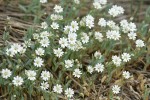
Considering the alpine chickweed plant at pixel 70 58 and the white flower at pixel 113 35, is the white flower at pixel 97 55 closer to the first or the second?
the alpine chickweed plant at pixel 70 58

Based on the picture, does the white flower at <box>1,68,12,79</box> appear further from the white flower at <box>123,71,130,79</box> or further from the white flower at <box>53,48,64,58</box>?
the white flower at <box>123,71,130,79</box>

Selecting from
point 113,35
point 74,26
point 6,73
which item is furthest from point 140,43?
point 6,73

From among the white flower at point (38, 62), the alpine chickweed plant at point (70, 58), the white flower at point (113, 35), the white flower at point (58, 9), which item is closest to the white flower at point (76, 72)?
the alpine chickweed plant at point (70, 58)

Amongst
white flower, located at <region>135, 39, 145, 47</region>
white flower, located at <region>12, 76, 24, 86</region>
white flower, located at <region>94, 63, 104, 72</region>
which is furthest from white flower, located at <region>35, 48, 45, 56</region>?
white flower, located at <region>135, 39, 145, 47</region>

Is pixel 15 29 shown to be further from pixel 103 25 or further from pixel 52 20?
pixel 103 25

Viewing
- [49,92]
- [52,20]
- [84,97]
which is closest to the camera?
[49,92]

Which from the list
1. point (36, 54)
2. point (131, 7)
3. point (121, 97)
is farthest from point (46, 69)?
point (131, 7)

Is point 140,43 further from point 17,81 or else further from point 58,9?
point 17,81

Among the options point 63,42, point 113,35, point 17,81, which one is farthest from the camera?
point 113,35
